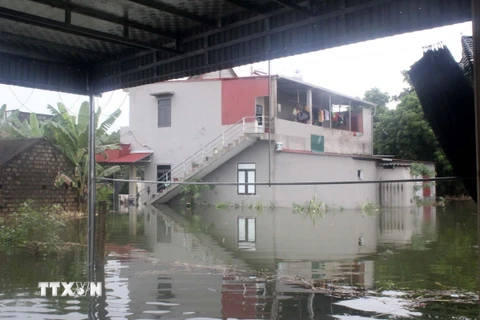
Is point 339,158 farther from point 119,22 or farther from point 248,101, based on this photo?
point 119,22

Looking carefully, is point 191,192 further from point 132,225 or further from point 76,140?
point 132,225

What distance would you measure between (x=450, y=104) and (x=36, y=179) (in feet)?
55.2

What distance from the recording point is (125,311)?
6703 millimetres

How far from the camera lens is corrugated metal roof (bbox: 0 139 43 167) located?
17888mm

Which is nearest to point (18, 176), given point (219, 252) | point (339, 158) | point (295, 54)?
point (219, 252)

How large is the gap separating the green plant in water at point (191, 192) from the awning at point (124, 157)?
137 inches

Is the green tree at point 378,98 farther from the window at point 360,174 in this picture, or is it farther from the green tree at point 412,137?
the window at point 360,174

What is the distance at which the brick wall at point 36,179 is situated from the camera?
57.7ft

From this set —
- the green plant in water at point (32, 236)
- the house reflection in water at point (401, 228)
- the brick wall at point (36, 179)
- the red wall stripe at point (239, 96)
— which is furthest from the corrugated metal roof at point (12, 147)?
the house reflection in water at point (401, 228)

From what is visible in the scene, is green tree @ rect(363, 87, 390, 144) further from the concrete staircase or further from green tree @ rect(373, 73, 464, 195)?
the concrete staircase

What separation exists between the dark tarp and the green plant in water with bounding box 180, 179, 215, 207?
2381cm

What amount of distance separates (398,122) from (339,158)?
12048 millimetres

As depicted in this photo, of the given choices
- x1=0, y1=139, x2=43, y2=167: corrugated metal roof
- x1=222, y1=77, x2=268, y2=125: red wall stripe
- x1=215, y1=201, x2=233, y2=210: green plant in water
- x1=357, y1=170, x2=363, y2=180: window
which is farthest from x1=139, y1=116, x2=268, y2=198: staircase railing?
x1=0, y1=139, x2=43, y2=167: corrugated metal roof

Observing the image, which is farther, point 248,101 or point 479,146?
point 248,101
